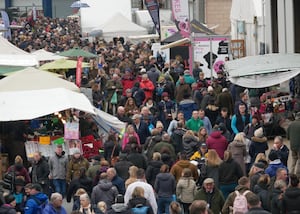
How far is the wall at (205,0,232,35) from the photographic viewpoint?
52.8 meters

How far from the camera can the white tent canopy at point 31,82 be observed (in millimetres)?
20078

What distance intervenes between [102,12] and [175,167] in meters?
41.1

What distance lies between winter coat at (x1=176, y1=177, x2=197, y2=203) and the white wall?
40.9 metres

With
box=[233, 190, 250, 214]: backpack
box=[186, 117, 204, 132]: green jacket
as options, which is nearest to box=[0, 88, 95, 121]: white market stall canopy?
box=[186, 117, 204, 132]: green jacket

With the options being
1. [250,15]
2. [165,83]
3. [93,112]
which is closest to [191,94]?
[165,83]

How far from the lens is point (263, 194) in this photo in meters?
13.9

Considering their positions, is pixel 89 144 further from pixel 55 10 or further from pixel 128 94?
pixel 55 10

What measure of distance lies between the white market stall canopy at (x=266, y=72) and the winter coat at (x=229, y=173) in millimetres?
7318

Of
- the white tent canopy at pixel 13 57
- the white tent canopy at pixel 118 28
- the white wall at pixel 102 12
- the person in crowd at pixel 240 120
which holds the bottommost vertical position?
the person in crowd at pixel 240 120

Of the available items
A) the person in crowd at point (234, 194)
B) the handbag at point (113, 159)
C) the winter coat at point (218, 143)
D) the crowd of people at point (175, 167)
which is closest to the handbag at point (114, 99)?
the crowd of people at point (175, 167)

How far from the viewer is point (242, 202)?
13227mm

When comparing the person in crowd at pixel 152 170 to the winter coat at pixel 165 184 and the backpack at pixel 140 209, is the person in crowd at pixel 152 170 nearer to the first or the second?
the winter coat at pixel 165 184

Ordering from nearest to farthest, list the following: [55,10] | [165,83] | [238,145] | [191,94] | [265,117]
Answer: [238,145] < [265,117] < [191,94] < [165,83] < [55,10]

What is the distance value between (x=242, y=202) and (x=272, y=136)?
1002cm
